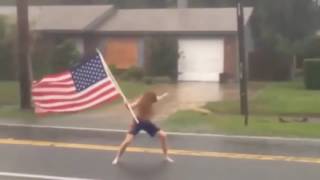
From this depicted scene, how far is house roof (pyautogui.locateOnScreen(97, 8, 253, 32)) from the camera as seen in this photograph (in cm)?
3581

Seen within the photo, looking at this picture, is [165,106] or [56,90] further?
[165,106]

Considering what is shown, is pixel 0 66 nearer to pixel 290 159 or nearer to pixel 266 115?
pixel 266 115

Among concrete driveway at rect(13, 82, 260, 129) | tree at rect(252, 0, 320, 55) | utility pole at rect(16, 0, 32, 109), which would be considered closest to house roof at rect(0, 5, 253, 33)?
concrete driveway at rect(13, 82, 260, 129)

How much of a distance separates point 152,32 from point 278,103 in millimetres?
14325

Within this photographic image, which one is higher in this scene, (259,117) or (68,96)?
(68,96)

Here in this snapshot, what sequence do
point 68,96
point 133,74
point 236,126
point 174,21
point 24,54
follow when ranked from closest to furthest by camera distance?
1. point 68,96
2. point 236,126
3. point 24,54
4. point 133,74
5. point 174,21

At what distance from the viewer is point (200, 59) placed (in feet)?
116

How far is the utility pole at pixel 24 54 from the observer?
21766 millimetres

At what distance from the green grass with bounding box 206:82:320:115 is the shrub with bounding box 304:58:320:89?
6.53ft

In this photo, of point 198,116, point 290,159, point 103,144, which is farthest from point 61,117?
point 290,159

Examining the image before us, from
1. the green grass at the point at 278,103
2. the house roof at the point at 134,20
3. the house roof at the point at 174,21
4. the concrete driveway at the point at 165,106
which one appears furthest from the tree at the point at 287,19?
the green grass at the point at 278,103

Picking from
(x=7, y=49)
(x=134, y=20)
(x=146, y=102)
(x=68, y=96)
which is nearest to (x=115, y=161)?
(x=146, y=102)

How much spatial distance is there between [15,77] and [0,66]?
2.97 ft

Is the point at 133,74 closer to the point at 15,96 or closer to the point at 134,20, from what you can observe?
the point at 134,20
